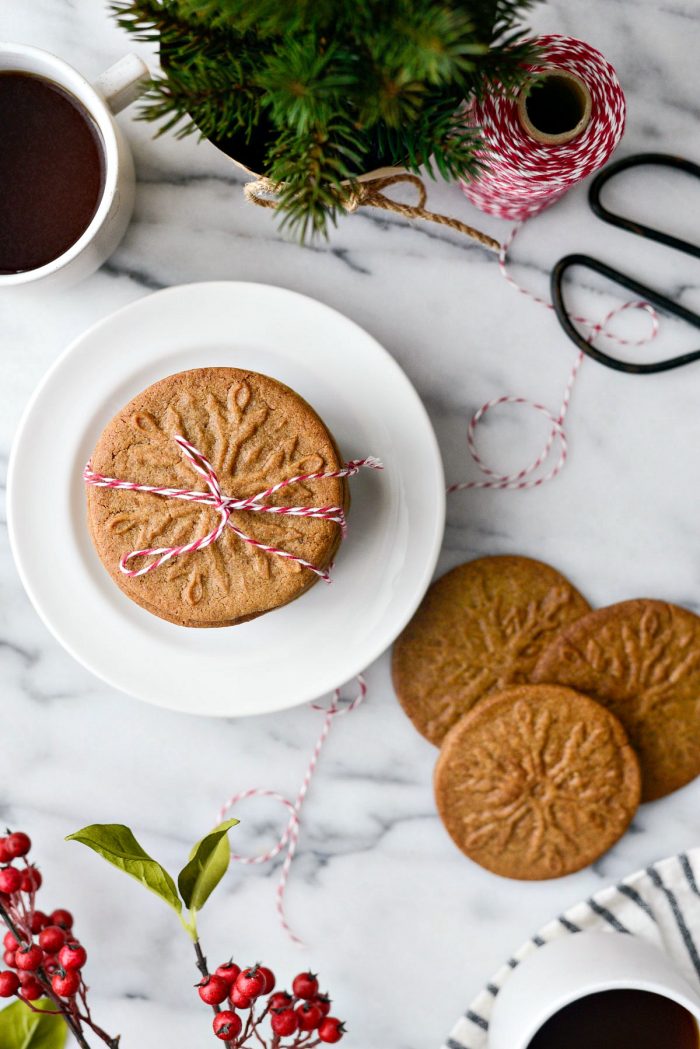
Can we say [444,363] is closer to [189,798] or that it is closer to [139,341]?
[139,341]

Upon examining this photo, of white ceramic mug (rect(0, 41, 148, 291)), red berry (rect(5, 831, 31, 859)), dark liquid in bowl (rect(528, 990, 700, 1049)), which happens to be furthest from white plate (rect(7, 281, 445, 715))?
dark liquid in bowl (rect(528, 990, 700, 1049))

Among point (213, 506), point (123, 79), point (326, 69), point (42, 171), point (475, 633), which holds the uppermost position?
point (326, 69)

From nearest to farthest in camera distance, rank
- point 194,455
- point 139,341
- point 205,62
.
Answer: point 205,62 → point 194,455 → point 139,341

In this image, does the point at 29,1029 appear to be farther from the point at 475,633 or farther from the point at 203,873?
the point at 475,633

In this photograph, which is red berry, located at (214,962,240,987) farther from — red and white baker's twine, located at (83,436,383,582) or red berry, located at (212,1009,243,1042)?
red and white baker's twine, located at (83,436,383,582)

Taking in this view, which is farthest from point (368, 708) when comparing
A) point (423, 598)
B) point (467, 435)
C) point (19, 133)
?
point (19, 133)

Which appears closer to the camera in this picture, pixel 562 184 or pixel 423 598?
pixel 562 184

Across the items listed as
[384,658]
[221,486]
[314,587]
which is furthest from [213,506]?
[384,658]

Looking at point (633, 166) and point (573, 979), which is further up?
point (633, 166)
